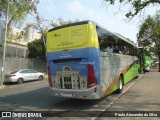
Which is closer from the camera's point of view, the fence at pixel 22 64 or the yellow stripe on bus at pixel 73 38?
the yellow stripe on bus at pixel 73 38

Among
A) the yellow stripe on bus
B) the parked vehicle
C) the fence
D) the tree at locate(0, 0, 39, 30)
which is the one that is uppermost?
the tree at locate(0, 0, 39, 30)

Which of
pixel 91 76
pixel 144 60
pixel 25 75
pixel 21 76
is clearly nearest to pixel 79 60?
pixel 91 76

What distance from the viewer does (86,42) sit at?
9.82 meters

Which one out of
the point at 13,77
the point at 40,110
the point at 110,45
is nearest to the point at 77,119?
the point at 40,110

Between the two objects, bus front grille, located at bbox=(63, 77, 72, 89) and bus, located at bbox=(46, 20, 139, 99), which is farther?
bus front grille, located at bbox=(63, 77, 72, 89)

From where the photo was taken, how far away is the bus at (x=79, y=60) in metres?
9.77

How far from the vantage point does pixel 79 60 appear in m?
10.0

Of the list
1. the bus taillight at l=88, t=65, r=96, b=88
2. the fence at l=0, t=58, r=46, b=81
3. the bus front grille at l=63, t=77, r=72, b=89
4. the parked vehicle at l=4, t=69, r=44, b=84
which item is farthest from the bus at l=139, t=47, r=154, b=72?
the bus taillight at l=88, t=65, r=96, b=88

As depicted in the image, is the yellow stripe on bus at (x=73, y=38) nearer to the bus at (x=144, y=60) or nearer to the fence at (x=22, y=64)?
the fence at (x=22, y=64)

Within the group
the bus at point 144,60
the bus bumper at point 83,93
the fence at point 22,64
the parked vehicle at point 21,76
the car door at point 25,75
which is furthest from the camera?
the bus at point 144,60

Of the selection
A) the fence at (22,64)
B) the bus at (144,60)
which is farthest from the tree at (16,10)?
the bus at (144,60)

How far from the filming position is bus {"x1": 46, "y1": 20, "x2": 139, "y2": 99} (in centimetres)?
977

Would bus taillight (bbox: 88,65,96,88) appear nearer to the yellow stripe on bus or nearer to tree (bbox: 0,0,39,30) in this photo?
the yellow stripe on bus

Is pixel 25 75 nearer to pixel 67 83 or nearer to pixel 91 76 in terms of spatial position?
pixel 67 83
